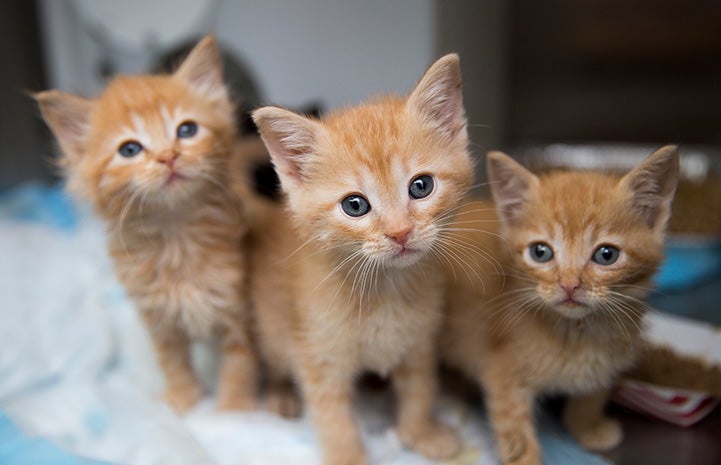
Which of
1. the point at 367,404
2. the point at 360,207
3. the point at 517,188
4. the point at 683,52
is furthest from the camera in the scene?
the point at 683,52

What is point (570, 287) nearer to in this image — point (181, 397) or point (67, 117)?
point (181, 397)

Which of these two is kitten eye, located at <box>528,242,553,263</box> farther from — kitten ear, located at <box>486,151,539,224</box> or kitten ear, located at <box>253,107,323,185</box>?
kitten ear, located at <box>253,107,323,185</box>

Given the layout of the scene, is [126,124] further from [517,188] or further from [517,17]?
[517,17]

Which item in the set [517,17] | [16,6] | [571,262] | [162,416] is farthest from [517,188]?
[16,6]

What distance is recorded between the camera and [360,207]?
984mm

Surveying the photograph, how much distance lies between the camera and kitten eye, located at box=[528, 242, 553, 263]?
106 cm

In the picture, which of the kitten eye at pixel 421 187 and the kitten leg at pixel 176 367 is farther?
the kitten leg at pixel 176 367

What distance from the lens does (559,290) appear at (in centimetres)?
101

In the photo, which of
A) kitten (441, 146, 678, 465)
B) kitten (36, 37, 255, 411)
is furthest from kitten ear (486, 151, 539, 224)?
kitten (36, 37, 255, 411)

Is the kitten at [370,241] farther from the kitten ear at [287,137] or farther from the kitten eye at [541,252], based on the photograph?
the kitten eye at [541,252]

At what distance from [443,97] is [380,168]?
0.62 ft

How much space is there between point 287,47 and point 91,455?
1440 mm

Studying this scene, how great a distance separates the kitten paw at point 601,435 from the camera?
120 cm

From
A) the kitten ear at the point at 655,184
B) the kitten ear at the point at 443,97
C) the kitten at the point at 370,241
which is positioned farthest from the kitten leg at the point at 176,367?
the kitten ear at the point at 655,184
